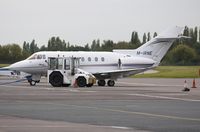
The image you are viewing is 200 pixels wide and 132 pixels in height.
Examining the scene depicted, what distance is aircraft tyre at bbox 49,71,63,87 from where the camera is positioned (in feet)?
151

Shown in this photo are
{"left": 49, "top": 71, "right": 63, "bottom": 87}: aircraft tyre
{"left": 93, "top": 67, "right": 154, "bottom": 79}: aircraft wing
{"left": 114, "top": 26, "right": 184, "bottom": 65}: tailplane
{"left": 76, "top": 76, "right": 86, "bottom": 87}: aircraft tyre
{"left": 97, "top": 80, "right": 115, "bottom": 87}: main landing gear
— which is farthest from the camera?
{"left": 114, "top": 26, "right": 184, "bottom": 65}: tailplane

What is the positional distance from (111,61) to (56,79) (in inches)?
299

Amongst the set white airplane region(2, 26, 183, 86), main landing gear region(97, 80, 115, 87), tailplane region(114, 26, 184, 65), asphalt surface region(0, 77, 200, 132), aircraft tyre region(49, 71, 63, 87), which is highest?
tailplane region(114, 26, 184, 65)

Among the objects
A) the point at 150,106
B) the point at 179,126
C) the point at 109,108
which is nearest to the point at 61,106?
the point at 109,108

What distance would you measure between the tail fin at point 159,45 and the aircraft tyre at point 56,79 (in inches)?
408

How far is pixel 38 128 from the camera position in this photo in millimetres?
15867

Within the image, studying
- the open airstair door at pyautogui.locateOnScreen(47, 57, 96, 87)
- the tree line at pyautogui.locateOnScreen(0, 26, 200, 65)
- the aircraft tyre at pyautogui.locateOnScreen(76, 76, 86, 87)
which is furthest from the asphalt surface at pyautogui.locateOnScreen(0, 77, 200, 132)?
the tree line at pyautogui.locateOnScreen(0, 26, 200, 65)

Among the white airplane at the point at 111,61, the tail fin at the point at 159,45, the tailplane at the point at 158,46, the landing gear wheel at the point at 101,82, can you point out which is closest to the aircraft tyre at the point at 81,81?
the white airplane at the point at 111,61

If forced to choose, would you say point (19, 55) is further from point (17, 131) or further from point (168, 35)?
point (17, 131)

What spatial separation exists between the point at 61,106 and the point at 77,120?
5681 mm

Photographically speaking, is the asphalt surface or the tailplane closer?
the asphalt surface

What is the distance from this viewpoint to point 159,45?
55344mm

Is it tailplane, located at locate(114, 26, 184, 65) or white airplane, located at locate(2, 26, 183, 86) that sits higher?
tailplane, located at locate(114, 26, 184, 65)

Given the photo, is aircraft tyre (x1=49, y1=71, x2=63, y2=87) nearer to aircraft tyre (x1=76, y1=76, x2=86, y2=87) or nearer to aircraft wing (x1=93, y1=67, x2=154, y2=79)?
aircraft tyre (x1=76, y1=76, x2=86, y2=87)
